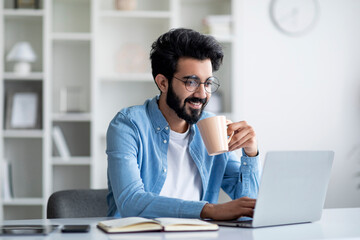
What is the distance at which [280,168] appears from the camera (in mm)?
1128

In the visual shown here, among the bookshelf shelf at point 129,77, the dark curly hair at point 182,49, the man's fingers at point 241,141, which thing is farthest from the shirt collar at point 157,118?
the bookshelf shelf at point 129,77

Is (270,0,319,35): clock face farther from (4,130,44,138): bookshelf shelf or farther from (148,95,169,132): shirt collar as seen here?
(148,95,169,132): shirt collar

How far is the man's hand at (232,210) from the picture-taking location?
1216 mm

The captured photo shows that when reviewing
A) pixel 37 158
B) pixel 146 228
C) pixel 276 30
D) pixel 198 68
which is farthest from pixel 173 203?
A: pixel 276 30

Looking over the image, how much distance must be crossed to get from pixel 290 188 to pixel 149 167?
2.02 feet

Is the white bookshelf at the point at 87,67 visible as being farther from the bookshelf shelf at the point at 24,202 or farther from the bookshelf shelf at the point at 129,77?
the bookshelf shelf at the point at 24,202

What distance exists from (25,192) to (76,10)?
52.7 inches

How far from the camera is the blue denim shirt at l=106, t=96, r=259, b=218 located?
1374 millimetres

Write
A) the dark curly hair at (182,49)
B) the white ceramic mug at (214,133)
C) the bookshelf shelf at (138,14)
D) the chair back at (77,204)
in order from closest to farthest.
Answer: the white ceramic mug at (214,133) < the chair back at (77,204) < the dark curly hair at (182,49) < the bookshelf shelf at (138,14)

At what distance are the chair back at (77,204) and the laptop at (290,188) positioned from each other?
1.98 feet

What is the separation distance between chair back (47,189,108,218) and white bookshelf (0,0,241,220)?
1.69 meters

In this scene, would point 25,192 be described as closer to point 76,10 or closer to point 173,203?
point 76,10

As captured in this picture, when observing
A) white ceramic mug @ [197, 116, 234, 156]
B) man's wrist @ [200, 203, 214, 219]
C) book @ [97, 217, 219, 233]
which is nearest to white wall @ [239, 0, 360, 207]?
white ceramic mug @ [197, 116, 234, 156]

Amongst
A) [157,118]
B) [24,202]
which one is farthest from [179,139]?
[24,202]
